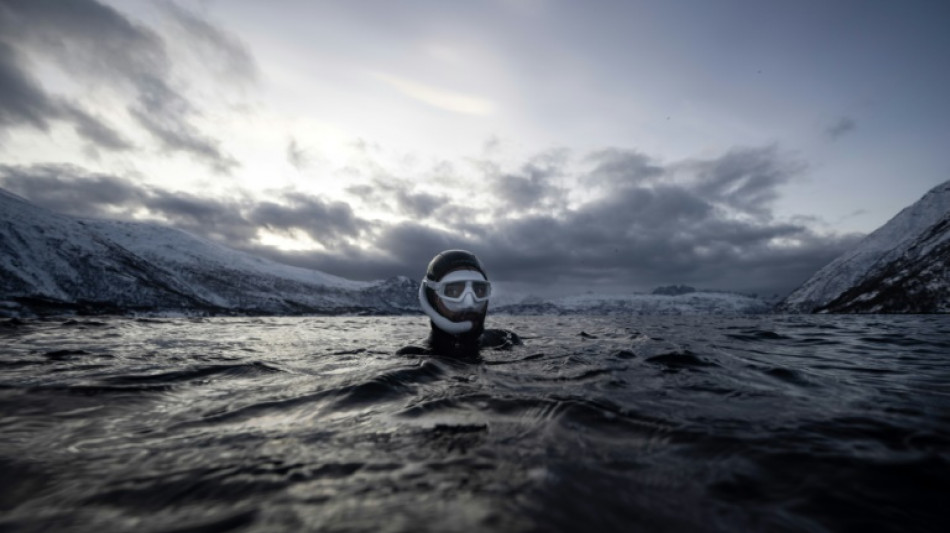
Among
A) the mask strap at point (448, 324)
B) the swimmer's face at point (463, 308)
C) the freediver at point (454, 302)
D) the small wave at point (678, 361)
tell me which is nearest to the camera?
the small wave at point (678, 361)

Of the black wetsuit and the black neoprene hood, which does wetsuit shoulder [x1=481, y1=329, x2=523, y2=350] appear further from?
the black neoprene hood

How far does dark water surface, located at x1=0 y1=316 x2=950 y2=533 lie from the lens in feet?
7.93

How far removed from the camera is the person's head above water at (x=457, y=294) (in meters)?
9.78

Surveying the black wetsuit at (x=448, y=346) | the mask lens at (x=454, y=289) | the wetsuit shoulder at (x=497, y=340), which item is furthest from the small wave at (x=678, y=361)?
the mask lens at (x=454, y=289)

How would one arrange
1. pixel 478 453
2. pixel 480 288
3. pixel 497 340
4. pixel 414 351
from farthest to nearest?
pixel 497 340 → pixel 414 351 → pixel 480 288 → pixel 478 453

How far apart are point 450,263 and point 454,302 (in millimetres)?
1150

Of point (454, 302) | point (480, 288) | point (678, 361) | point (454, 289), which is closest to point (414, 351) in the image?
point (454, 302)

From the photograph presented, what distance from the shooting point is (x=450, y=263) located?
1037 centimetres

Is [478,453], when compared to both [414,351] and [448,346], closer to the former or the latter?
[448,346]

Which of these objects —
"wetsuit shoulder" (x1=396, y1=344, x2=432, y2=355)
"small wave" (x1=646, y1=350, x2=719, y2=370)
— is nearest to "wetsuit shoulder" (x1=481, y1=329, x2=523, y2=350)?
"wetsuit shoulder" (x1=396, y1=344, x2=432, y2=355)

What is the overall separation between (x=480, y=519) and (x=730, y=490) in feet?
5.71

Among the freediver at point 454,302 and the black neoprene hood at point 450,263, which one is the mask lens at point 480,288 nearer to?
the freediver at point 454,302

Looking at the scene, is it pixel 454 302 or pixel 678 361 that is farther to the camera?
pixel 454 302

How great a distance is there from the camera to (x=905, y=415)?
14.2 feet
